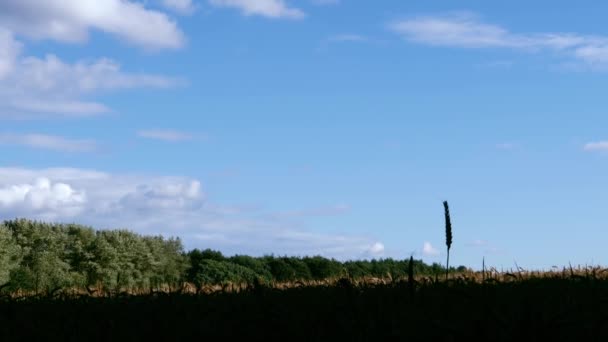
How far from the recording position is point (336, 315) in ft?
15.9

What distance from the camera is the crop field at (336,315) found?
4117 mm

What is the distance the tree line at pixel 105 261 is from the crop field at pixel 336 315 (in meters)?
31.3

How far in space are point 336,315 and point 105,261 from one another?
1628 inches

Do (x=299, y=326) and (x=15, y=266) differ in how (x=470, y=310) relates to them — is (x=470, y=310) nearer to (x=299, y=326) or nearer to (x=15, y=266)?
(x=299, y=326)

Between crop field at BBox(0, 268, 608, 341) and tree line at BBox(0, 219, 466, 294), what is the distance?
3130 centimetres

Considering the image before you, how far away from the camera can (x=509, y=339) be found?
3.85 meters

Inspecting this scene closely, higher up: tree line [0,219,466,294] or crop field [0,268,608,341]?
tree line [0,219,466,294]

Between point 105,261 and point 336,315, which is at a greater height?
point 105,261

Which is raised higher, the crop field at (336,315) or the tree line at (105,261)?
the tree line at (105,261)

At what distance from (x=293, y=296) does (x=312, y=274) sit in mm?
47154

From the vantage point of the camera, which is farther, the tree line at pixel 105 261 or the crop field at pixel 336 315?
the tree line at pixel 105 261

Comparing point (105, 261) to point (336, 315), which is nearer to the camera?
point (336, 315)

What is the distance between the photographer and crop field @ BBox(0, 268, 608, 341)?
4117 mm

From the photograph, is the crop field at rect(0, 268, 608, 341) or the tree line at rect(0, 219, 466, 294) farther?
the tree line at rect(0, 219, 466, 294)
